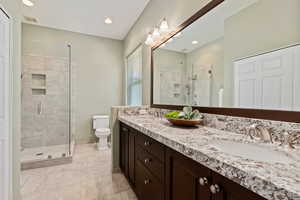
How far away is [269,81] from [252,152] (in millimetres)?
473

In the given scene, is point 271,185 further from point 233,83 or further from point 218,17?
point 218,17

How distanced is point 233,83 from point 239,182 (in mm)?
865

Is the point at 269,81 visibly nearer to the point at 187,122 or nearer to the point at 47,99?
the point at 187,122

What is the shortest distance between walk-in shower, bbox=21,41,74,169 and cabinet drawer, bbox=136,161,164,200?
210 centimetres

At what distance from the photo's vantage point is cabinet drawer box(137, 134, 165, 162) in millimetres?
1029

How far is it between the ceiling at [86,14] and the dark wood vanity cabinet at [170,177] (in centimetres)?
231

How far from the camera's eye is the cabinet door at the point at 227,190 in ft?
1.59

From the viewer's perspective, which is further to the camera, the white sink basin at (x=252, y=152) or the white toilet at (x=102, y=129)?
the white toilet at (x=102, y=129)

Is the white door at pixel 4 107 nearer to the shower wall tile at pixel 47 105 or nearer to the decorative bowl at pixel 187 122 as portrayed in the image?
the decorative bowl at pixel 187 122

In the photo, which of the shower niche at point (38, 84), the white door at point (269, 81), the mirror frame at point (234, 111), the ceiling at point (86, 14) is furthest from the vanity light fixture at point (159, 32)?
the shower niche at point (38, 84)

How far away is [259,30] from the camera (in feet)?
3.16

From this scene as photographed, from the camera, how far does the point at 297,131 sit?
764 mm

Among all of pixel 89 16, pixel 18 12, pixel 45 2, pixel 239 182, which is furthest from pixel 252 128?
pixel 45 2

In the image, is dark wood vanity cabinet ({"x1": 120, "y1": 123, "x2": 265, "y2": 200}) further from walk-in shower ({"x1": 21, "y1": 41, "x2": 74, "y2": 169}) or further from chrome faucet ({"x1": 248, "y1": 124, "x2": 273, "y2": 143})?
walk-in shower ({"x1": 21, "y1": 41, "x2": 74, "y2": 169})
